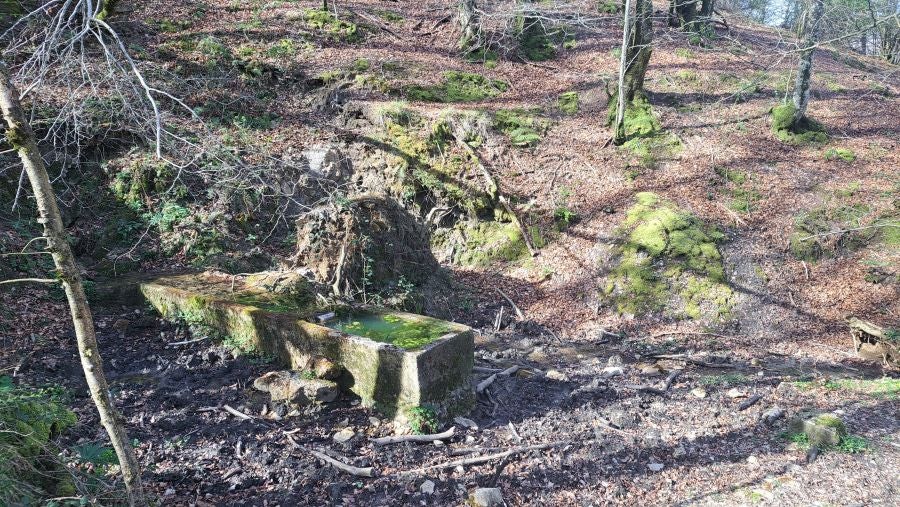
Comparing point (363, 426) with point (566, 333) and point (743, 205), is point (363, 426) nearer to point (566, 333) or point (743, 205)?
point (566, 333)

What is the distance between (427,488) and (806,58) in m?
13.4

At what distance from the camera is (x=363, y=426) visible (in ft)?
16.6

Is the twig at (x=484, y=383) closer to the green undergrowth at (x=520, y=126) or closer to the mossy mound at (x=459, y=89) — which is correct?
the green undergrowth at (x=520, y=126)

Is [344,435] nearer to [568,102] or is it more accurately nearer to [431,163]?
[431,163]

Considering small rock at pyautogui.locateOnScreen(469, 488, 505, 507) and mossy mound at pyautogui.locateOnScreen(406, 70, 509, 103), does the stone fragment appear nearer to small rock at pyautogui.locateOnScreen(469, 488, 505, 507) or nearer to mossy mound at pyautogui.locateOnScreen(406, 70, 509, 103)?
small rock at pyautogui.locateOnScreen(469, 488, 505, 507)

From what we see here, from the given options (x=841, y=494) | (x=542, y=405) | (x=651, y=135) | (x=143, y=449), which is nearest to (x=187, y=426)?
(x=143, y=449)

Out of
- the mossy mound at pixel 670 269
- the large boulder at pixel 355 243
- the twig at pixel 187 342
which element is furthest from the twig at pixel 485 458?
the mossy mound at pixel 670 269

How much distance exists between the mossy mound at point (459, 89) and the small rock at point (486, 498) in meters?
10.7

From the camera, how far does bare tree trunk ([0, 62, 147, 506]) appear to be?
2637 millimetres

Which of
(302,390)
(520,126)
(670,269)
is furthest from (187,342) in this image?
(520,126)

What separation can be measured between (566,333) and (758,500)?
448 cm

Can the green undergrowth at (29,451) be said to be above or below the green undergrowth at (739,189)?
below

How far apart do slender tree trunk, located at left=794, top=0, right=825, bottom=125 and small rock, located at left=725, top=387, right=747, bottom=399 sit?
850cm

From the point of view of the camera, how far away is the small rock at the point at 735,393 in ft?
21.0
